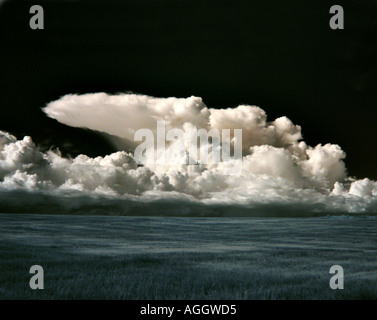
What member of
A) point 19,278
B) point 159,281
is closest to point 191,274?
point 159,281

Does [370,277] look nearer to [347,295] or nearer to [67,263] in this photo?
[347,295]

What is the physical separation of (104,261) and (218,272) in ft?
30.8

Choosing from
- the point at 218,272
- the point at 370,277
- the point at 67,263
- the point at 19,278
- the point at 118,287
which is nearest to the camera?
the point at 118,287

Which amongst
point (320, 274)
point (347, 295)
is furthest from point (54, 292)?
point (320, 274)

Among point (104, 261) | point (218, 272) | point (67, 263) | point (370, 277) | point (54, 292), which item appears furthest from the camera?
point (104, 261)

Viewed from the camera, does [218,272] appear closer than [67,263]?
Yes

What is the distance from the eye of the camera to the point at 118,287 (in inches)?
693

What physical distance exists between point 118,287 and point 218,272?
7870mm

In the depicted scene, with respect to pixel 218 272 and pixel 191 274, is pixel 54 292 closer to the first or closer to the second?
pixel 191 274

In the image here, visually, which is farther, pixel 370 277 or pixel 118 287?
pixel 370 277

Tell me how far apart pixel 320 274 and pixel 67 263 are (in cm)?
1696
